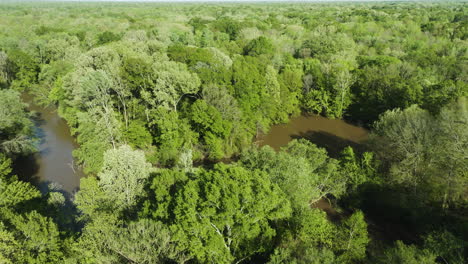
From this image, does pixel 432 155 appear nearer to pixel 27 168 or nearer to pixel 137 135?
pixel 137 135

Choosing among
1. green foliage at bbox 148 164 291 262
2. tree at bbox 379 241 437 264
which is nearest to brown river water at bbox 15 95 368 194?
green foliage at bbox 148 164 291 262

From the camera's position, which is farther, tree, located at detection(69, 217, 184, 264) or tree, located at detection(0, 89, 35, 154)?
tree, located at detection(0, 89, 35, 154)

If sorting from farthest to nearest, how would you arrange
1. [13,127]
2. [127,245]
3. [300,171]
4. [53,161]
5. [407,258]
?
[53,161]
[13,127]
[300,171]
[127,245]
[407,258]

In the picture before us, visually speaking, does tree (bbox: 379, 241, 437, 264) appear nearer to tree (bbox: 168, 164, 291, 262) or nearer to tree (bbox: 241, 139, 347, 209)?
tree (bbox: 168, 164, 291, 262)

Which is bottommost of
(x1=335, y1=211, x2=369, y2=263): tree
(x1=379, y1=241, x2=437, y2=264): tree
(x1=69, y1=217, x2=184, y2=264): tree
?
(x1=335, y1=211, x2=369, y2=263): tree

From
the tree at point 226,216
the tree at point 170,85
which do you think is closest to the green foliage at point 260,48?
the tree at point 170,85

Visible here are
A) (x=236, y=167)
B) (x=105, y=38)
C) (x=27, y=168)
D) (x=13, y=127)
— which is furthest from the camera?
(x=105, y=38)

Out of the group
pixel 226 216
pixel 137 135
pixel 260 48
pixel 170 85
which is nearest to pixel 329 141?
pixel 170 85
